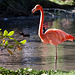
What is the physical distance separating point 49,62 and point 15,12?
925 inches

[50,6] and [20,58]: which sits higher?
A: [50,6]

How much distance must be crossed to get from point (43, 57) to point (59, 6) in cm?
3396

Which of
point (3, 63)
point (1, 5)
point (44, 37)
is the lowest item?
point (3, 63)

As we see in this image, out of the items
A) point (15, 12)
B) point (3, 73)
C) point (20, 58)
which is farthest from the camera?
point (15, 12)

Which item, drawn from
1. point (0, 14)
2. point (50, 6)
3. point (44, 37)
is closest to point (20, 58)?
point (44, 37)

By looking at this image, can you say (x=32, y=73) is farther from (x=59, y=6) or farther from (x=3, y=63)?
(x=59, y=6)

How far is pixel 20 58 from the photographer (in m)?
8.48

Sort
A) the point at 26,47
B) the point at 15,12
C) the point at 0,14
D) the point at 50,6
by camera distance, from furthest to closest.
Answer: the point at 50,6 < the point at 0,14 < the point at 15,12 < the point at 26,47

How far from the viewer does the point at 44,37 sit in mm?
7059

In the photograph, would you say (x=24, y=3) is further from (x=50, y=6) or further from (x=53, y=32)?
(x=53, y=32)

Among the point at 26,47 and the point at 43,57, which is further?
the point at 26,47

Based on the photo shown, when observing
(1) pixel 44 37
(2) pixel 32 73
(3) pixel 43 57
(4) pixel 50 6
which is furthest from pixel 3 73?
(4) pixel 50 6

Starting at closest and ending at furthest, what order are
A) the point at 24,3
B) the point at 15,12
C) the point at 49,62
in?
the point at 49,62
the point at 15,12
the point at 24,3

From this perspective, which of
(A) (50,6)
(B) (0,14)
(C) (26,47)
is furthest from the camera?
(A) (50,6)
